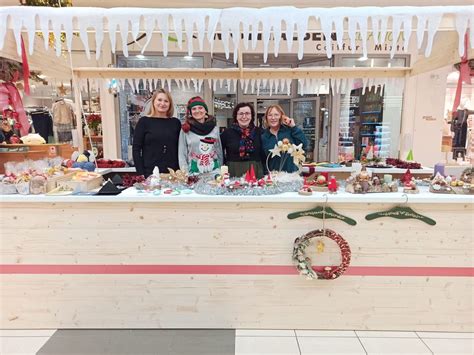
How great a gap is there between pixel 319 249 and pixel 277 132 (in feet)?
4.01

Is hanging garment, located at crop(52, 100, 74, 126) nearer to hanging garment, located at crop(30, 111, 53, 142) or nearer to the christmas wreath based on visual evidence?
hanging garment, located at crop(30, 111, 53, 142)

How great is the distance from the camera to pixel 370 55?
620 cm

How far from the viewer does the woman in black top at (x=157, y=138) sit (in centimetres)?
296

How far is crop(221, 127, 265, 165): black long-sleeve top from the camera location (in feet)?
9.64

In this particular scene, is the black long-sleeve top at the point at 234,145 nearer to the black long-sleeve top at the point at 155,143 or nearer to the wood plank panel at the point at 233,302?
the black long-sleeve top at the point at 155,143

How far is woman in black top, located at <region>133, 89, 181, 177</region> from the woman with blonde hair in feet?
2.82

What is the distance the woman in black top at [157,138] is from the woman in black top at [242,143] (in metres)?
0.50

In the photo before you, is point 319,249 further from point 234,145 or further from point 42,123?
point 42,123

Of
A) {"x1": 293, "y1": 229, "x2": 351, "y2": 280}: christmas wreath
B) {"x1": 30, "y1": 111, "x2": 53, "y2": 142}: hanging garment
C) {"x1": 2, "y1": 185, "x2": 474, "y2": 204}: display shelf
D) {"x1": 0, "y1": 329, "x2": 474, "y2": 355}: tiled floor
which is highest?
{"x1": 30, "y1": 111, "x2": 53, "y2": 142}: hanging garment

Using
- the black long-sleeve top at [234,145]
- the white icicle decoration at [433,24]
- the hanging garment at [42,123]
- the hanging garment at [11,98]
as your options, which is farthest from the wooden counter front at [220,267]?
the hanging garment at [42,123]

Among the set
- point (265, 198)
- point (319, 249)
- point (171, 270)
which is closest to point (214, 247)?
point (171, 270)

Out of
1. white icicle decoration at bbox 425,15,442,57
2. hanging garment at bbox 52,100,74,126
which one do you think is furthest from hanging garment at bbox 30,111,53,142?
white icicle decoration at bbox 425,15,442,57

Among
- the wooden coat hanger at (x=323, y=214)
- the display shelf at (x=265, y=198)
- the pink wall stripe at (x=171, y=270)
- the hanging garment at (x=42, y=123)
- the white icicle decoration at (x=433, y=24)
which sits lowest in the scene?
the pink wall stripe at (x=171, y=270)

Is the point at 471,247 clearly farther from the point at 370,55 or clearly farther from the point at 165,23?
the point at 370,55
